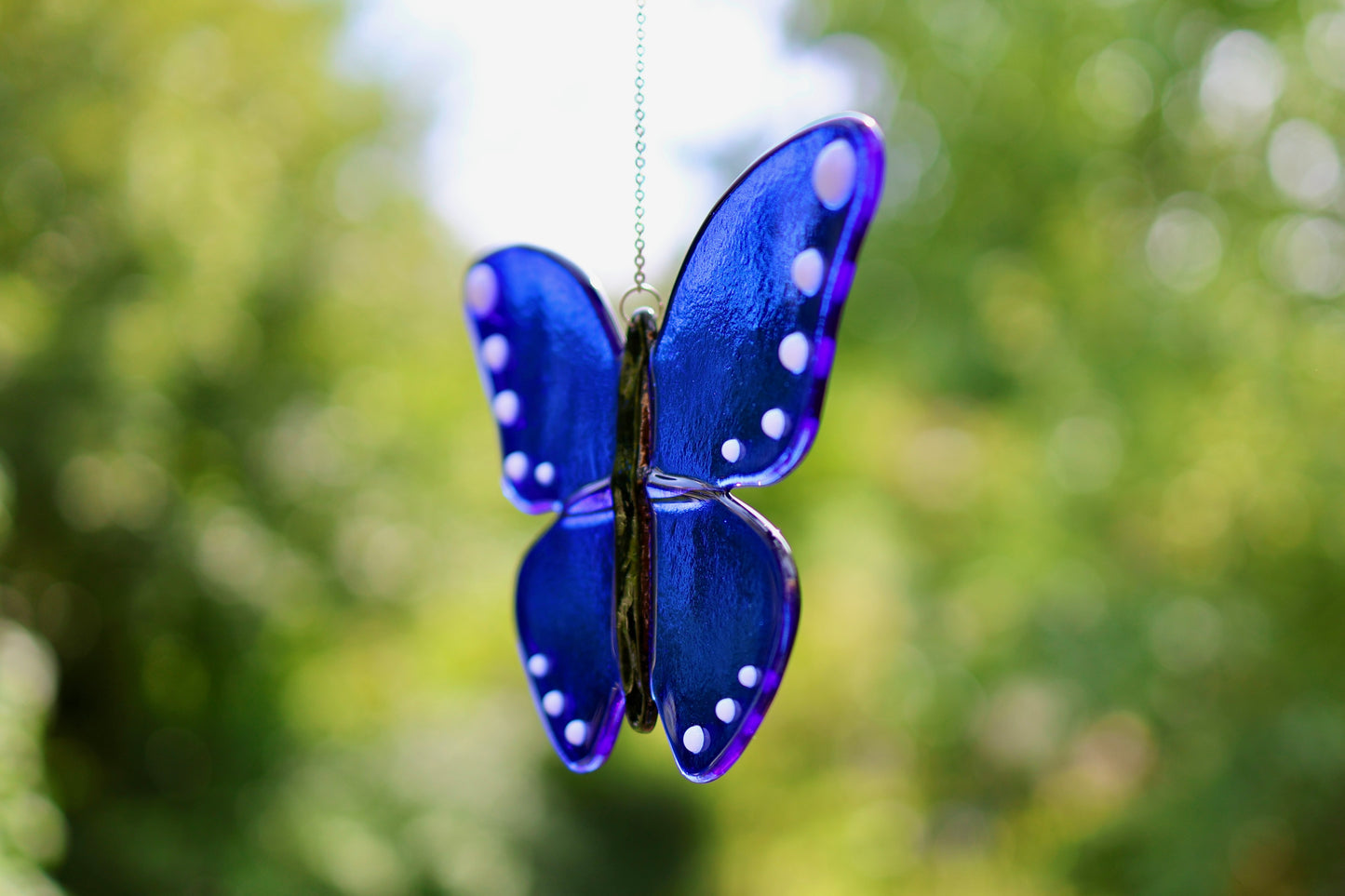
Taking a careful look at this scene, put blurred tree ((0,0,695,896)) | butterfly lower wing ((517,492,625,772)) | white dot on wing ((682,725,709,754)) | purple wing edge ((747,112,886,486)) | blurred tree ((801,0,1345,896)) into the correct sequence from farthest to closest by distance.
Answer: blurred tree ((801,0,1345,896)) < blurred tree ((0,0,695,896)) < butterfly lower wing ((517,492,625,772)) < white dot on wing ((682,725,709,754)) < purple wing edge ((747,112,886,486))

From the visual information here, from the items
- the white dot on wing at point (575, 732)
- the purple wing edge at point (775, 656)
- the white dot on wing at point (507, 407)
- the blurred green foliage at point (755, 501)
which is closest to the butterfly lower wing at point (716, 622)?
the purple wing edge at point (775, 656)

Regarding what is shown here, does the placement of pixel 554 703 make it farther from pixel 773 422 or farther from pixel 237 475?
pixel 237 475

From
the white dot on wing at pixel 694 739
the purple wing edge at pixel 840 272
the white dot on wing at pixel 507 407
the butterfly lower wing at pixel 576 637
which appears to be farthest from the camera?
the white dot on wing at pixel 507 407

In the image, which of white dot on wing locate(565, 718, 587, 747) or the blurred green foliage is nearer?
white dot on wing locate(565, 718, 587, 747)

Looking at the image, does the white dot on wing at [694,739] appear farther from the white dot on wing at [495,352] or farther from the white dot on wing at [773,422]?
the white dot on wing at [495,352]

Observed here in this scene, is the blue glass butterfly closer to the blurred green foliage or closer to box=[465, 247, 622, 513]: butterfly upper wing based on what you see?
box=[465, 247, 622, 513]: butterfly upper wing

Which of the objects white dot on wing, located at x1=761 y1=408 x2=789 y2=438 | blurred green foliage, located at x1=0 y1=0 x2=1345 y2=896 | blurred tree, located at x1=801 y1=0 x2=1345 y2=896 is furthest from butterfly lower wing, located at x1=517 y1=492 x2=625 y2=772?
blurred tree, located at x1=801 y1=0 x2=1345 y2=896

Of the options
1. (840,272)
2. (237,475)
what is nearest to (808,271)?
(840,272)
